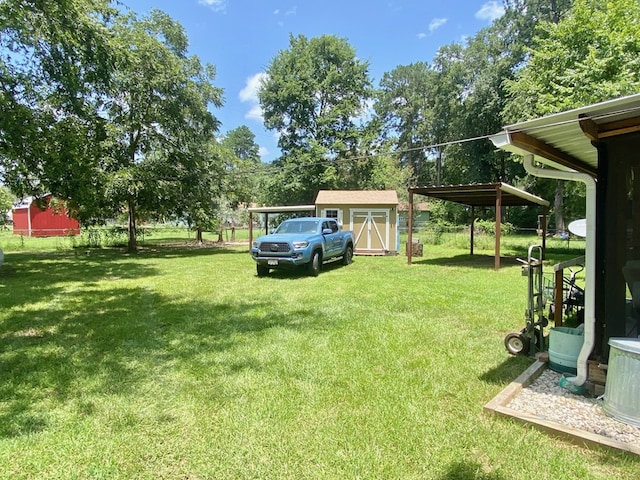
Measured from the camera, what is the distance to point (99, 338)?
5.24 m

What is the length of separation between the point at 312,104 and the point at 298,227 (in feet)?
81.5

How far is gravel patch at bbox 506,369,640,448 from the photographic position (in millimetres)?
2764

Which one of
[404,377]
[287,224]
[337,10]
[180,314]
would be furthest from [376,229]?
[404,377]

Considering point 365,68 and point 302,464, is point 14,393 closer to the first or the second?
point 302,464

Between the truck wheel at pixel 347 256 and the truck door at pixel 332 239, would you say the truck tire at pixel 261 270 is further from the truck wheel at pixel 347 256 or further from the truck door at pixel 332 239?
the truck wheel at pixel 347 256

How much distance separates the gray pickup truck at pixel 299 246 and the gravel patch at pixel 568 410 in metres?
6.99

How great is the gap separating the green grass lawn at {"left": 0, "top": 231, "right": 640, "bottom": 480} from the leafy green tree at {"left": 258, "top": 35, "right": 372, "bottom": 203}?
2519 cm

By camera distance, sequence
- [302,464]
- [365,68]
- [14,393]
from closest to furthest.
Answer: [302,464]
[14,393]
[365,68]

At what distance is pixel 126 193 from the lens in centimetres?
1625

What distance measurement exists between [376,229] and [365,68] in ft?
74.0

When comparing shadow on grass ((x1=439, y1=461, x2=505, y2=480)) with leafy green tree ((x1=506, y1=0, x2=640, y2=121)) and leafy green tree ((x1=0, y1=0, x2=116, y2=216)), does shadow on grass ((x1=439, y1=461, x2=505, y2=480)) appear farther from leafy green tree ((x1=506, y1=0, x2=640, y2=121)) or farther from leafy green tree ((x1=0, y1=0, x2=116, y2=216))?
leafy green tree ((x1=0, y1=0, x2=116, y2=216))

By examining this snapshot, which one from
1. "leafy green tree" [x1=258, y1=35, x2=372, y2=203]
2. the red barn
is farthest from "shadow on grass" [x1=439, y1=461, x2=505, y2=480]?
the red barn

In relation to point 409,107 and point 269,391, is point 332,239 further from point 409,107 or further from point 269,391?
point 409,107

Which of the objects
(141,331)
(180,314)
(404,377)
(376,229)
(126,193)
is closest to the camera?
(404,377)
